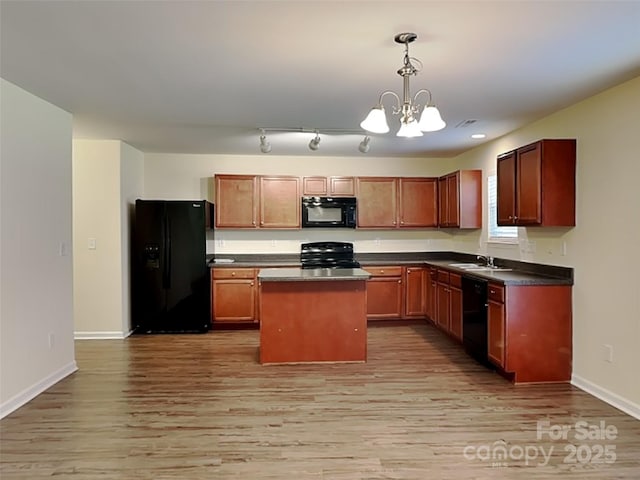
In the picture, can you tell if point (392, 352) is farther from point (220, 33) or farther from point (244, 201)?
point (220, 33)

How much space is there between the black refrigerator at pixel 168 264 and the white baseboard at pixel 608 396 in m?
4.18

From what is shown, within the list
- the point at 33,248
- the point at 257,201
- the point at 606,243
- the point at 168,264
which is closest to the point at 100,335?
the point at 168,264

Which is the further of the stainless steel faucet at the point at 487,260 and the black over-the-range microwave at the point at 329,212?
the black over-the-range microwave at the point at 329,212

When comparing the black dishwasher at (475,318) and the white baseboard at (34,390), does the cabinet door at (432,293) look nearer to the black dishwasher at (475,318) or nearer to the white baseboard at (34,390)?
the black dishwasher at (475,318)

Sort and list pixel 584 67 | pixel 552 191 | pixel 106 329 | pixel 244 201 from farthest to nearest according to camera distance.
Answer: pixel 244 201, pixel 106 329, pixel 552 191, pixel 584 67

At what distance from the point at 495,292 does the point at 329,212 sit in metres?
2.79

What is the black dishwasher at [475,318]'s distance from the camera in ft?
13.3

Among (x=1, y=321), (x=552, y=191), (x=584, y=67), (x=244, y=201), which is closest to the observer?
(x=584, y=67)

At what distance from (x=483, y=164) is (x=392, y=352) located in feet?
8.66

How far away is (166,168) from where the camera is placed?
6.05 meters

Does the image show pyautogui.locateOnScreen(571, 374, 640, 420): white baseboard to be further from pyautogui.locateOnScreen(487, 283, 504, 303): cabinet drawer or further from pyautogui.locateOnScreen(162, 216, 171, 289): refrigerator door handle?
pyautogui.locateOnScreen(162, 216, 171, 289): refrigerator door handle

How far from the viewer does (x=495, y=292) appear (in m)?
3.82

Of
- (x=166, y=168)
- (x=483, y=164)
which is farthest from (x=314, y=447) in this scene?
(x=166, y=168)

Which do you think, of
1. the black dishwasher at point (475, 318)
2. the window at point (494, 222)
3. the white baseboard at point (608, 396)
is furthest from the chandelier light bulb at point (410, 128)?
the window at point (494, 222)
